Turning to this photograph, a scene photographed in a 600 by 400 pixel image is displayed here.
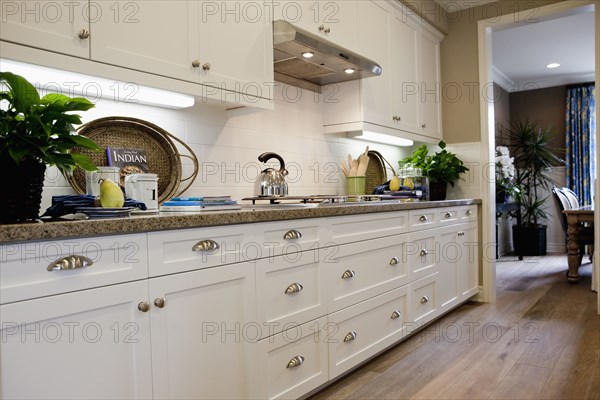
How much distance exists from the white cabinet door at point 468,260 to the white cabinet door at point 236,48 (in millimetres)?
2061

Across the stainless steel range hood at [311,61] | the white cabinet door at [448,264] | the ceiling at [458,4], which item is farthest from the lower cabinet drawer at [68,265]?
the ceiling at [458,4]

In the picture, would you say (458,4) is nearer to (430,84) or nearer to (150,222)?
(430,84)

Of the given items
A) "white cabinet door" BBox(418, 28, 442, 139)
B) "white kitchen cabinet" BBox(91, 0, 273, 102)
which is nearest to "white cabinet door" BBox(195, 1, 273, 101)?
"white kitchen cabinet" BBox(91, 0, 273, 102)

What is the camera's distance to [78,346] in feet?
3.96

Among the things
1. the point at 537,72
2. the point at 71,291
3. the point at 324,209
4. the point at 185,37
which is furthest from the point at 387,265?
the point at 537,72

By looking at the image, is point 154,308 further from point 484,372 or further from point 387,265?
point 484,372

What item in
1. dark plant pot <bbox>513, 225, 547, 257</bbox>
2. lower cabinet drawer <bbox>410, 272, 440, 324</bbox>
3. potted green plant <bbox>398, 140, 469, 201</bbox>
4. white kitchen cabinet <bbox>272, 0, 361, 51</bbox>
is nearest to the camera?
white kitchen cabinet <bbox>272, 0, 361, 51</bbox>

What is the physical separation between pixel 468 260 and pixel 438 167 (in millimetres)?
773

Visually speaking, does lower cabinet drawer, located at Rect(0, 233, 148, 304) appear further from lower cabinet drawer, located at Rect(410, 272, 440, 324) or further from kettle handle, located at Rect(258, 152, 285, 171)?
lower cabinet drawer, located at Rect(410, 272, 440, 324)

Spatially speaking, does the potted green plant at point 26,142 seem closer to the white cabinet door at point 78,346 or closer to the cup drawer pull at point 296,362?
the white cabinet door at point 78,346

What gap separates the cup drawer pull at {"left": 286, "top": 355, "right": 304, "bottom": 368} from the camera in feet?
6.15

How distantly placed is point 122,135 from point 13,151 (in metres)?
0.83

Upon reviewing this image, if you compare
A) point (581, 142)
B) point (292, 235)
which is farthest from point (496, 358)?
point (581, 142)

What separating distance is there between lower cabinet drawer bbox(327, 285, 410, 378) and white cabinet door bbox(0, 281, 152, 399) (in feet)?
3.22
